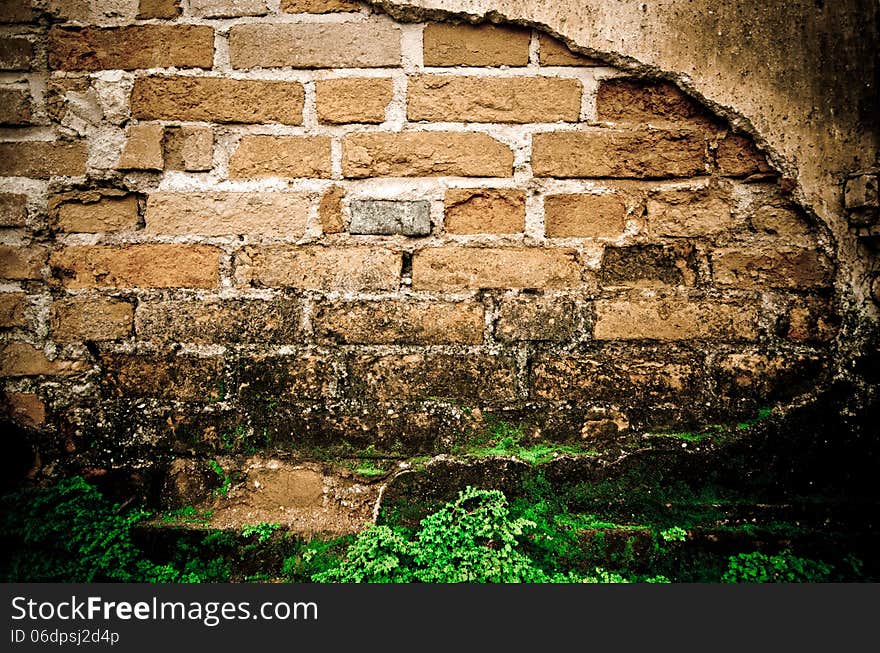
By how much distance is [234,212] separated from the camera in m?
1.32

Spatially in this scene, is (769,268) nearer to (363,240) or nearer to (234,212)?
(363,240)

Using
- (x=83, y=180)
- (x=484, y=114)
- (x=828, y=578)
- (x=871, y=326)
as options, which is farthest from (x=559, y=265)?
(x=83, y=180)

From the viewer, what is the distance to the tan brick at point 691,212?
4.26ft

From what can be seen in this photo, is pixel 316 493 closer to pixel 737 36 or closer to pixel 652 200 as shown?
pixel 652 200

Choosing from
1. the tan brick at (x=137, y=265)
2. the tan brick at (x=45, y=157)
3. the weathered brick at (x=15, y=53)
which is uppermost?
the weathered brick at (x=15, y=53)

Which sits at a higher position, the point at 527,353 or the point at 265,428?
the point at 527,353

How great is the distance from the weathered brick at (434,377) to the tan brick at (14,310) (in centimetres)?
90

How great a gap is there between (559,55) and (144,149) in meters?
1.12

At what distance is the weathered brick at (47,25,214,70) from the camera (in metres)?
1.30

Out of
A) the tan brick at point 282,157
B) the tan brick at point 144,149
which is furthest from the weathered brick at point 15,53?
the tan brick at point 282,157

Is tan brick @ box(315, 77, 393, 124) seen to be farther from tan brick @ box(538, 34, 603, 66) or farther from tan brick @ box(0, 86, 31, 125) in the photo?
tan brick @ box(0, 86, 31, 125)

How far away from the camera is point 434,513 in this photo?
1298 mm

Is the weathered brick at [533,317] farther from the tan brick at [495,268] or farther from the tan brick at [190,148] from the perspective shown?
the tan brick at [190,148]

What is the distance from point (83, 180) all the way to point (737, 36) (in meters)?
1.73
